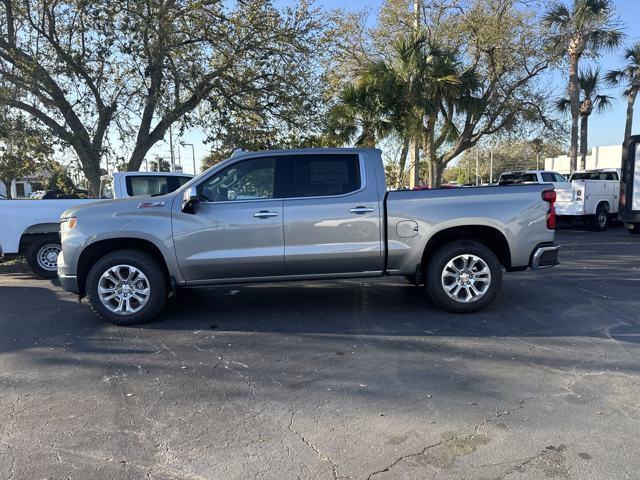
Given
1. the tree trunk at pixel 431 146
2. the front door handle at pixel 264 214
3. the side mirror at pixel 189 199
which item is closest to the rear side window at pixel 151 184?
the side mirror at pixel 189 199

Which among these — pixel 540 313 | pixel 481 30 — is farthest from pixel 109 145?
pixel 481 30

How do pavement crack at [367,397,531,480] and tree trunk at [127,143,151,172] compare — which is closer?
pavement crack at [367,397,531,480]

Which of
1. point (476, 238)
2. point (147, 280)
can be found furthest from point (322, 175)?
point (147, 280)

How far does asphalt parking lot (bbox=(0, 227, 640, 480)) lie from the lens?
307 cm

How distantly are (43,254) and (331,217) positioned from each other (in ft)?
19.4

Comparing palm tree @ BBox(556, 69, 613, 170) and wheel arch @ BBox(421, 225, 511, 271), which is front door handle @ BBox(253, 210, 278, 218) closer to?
wheel arch @ BBox(421, 225, 511, 271)

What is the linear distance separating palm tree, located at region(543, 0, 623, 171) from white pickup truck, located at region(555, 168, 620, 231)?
595 cm

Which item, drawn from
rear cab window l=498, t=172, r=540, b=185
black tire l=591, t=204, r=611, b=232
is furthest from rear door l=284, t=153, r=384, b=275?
black tire l=591, t=204, r=611, b=232

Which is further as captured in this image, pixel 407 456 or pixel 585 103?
pixel 585 103

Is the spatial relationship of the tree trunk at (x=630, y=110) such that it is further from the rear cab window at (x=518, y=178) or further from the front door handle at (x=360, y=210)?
the front door handle at (x=360, y=210)

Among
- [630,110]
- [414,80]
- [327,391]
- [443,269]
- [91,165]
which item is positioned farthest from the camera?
[630,110]

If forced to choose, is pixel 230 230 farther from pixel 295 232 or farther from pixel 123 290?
pixel 123 290

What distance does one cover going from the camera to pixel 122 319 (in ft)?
19.0

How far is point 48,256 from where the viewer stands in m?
9.00
